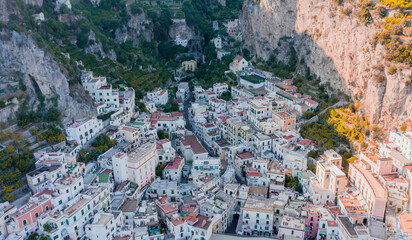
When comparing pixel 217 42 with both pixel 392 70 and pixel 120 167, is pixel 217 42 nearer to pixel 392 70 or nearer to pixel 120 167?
pixel 392 70

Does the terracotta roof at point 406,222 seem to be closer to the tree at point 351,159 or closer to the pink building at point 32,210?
the tree at point 351,159

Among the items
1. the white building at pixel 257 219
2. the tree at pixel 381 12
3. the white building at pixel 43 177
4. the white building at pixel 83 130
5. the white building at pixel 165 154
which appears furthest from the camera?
the tree at pixel 381 12

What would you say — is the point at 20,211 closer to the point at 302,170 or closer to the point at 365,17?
the point at 302,170

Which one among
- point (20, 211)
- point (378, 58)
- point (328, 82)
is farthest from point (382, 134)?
point (20, 211)

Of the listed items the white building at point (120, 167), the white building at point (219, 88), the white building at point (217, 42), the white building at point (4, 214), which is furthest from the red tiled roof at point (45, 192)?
the white building at point (217, 42)

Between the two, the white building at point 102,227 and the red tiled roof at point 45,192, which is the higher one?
the red tiled roof at point 45,192

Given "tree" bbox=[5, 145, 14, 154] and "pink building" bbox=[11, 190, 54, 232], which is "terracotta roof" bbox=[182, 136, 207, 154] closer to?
"pink building" bbox=[11, 190, 54, 232]
